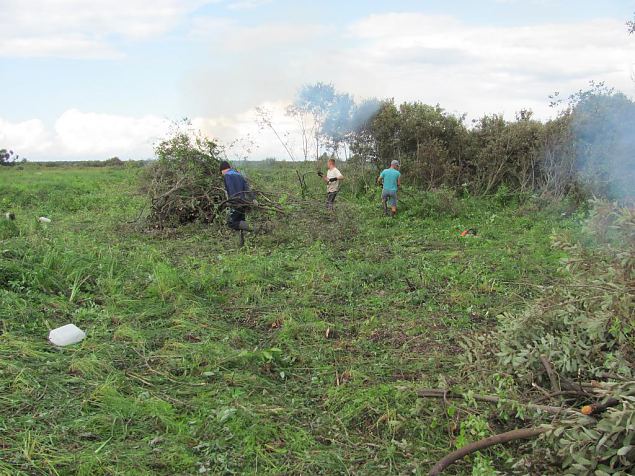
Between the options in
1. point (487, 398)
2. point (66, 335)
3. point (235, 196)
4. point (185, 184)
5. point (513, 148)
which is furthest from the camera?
point (513, 148)

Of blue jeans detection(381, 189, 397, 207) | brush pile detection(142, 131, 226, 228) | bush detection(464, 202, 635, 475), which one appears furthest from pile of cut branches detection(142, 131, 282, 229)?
bush detection(464, 202, 635, 475)

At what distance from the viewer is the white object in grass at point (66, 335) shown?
13.4ft

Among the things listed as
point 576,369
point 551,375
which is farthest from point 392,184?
point 551,375

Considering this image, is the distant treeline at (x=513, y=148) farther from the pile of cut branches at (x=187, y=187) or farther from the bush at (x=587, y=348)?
the bush at (x=587, y=348)

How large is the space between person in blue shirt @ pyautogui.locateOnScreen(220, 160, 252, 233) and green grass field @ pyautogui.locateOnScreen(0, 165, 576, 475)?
36 cm

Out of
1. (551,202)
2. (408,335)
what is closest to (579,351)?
(408,335)

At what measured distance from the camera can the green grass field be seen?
2.82 m

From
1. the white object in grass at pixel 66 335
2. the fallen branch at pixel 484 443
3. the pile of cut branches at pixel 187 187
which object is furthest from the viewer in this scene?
the pile of cut branches at pixel 187 187

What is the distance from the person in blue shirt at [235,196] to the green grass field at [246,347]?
0.36 metres

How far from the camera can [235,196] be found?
7.99 metres

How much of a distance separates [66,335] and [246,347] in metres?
1.43

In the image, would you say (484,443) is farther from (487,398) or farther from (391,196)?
(391,196)

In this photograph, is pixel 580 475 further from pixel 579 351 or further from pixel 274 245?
pixel 274 245

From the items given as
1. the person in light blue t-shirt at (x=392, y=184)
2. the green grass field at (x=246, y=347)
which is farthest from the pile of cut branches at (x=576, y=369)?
the person in light blue t-shirt at (x=392, y=184)
